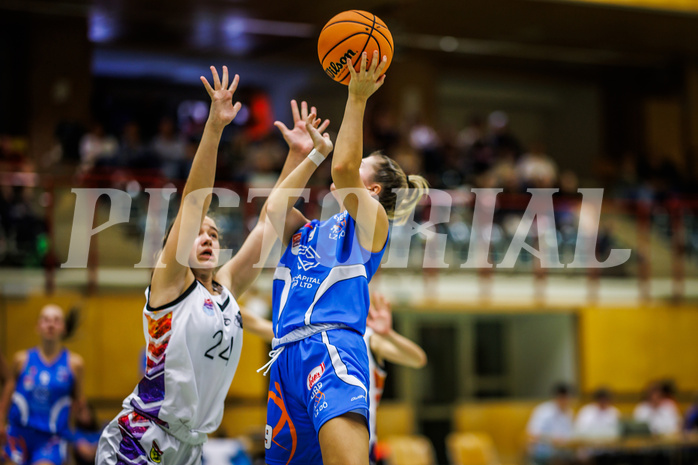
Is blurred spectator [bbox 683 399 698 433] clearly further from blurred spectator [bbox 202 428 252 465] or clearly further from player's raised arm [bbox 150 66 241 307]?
player's raised arm [bbox 150 66 241 307]

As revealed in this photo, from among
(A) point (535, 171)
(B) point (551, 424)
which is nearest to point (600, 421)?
(B) point (551, 424)

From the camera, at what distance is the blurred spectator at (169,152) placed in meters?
12.4

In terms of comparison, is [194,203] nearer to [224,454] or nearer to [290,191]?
[290,191]

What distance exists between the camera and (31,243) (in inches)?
408

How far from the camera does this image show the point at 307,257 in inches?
153

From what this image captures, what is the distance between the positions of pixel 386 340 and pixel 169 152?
322 inches

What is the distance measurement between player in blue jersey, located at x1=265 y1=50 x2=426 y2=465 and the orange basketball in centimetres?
23

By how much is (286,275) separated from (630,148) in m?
19.4

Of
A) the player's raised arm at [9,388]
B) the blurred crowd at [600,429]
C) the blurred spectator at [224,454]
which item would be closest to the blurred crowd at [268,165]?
the blurred crowd at [600,429]

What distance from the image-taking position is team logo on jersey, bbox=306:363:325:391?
358 centimetres

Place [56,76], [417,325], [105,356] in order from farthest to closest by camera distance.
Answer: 1. [56,76]
2. [417,325]
3. [105,356]

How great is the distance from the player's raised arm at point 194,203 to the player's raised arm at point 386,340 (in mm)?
1865

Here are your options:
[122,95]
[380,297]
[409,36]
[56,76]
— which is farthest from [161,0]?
[380,297]

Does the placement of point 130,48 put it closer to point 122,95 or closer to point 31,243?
point 122,95
